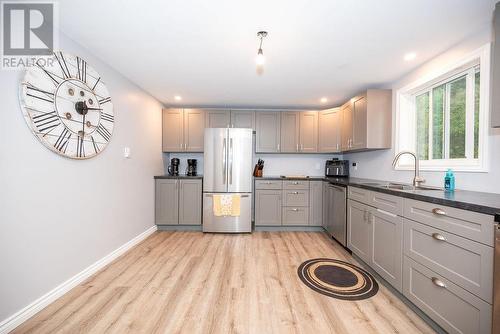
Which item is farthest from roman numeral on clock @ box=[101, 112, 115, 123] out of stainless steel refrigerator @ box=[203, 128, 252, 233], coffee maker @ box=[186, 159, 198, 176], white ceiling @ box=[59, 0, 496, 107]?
coffee maker @ box=[186, 159, 198, 176]

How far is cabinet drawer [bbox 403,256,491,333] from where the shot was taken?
3.86ft

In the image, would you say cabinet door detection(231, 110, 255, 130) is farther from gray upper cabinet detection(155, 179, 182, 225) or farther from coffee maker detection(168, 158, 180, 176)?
gray upper cabinet detection(155, 179, 182, 225)

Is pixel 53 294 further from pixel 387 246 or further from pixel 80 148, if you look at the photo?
pixel 387 246

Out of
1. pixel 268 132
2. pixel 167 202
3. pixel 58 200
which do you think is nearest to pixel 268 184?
pixel 268 132

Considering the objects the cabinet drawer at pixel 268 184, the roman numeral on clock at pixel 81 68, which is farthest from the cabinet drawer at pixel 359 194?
the roman numeral on clock at pixel 81 68

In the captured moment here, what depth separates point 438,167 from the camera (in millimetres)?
2146

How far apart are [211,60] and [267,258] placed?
96.2 inches

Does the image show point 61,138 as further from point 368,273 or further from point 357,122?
point 357,122

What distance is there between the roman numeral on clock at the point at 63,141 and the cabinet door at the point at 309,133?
11.1 feet

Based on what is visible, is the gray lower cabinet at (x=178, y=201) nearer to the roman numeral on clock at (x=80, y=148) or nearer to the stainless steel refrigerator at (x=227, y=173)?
the stainless steel refrigerator at (x=227, y=173)

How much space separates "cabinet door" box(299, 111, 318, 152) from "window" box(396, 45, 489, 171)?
144 cm

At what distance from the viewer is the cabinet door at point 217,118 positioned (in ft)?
12.8

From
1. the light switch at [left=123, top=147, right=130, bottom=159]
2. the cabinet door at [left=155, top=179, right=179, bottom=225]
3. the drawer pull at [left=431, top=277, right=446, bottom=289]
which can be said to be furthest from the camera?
the cabinet door at [left=155, top=179, right=179, bottom=225]

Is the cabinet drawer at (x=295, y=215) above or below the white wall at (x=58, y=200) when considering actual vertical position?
below
